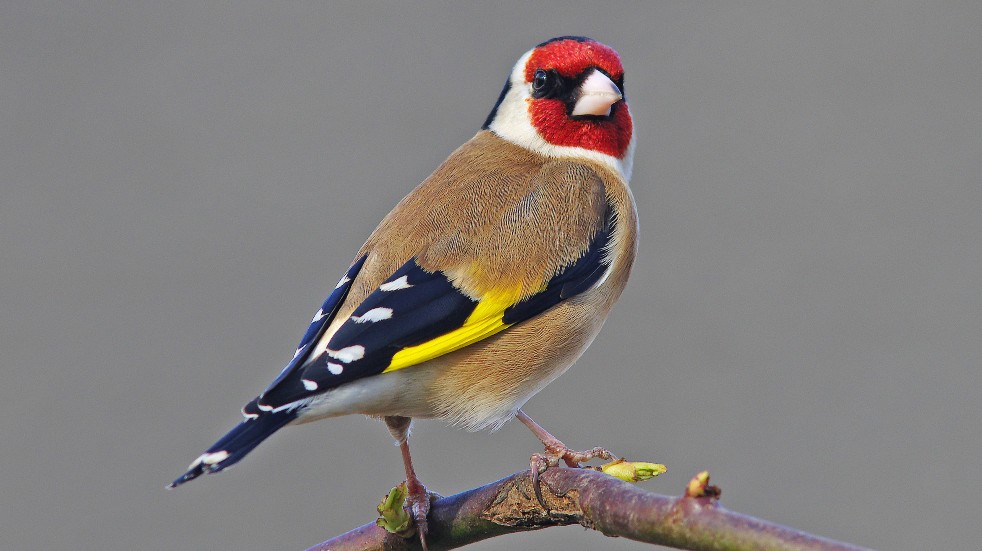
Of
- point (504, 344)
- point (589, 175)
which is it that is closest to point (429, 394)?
point (504, 344)

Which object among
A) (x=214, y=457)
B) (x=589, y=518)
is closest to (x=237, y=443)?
(x=214, y=457)

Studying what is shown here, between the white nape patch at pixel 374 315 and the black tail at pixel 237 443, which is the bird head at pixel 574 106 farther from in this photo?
the black tail at pixel 237 443

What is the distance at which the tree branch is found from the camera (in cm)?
158

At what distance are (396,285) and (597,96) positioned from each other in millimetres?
990

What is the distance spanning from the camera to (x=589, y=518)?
2.00 meters

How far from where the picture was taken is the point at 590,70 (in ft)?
10.7

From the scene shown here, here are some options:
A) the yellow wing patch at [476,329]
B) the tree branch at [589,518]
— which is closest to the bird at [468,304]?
the yellow wing patch at [476,329]

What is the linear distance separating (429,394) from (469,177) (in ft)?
2.26

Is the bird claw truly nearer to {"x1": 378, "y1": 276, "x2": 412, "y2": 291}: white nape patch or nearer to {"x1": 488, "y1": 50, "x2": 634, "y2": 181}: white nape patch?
{"x1": 378, "y1": 276, "x2": 412, "y2": 291}: white nape patch

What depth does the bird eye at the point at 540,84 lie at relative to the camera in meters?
3.38

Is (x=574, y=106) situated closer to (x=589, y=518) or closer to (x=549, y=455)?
(x=549, y=455)

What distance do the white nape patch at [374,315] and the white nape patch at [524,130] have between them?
3.08 ft

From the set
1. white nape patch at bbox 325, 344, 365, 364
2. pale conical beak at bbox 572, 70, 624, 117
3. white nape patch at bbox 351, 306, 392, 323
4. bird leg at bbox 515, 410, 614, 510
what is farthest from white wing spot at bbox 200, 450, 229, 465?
pale conical beak at bbox 572, 70, 624, 117

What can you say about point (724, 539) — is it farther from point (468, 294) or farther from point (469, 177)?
point (469, 177)
